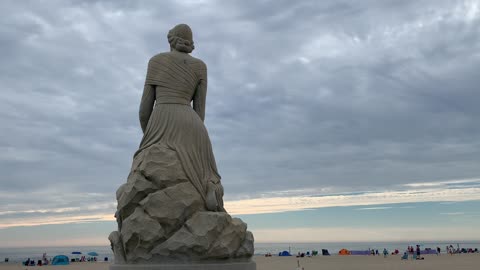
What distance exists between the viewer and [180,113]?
10031 millimetres

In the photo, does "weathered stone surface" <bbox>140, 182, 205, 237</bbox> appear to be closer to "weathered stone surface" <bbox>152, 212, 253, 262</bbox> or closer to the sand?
"weathered stone surface" <bbox>152, 212, 253, 262</bbox>

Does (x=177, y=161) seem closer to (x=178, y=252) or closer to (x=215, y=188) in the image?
(x=215, y=188)

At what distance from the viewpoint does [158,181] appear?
922 cm

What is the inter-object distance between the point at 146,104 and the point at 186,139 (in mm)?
1271

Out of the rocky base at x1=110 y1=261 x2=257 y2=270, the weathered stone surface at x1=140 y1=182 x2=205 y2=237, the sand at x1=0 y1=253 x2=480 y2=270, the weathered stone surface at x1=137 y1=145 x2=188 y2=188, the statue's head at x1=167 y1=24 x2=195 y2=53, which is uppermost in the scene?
the statue's head at x1=167 y1=24 x2=195 y2=53

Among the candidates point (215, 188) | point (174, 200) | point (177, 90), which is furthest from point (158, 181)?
point (177, 90)

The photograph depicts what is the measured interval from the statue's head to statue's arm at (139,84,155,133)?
1.04 m

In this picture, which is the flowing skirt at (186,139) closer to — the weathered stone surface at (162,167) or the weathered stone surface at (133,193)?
the weathered stone surface at (162,167)

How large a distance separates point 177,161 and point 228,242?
5.73ft

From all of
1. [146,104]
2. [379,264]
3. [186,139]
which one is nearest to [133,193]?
[186,139]

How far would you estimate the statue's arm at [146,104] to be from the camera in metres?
10.4

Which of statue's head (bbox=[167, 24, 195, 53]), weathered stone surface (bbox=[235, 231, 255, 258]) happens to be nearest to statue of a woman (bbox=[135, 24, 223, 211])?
statue's head (bbox=[167, 24, 195, 53])

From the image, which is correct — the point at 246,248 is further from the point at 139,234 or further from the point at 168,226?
the point at 139,234

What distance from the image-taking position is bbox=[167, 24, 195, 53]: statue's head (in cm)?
1071
